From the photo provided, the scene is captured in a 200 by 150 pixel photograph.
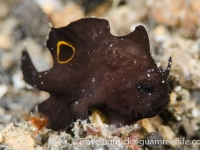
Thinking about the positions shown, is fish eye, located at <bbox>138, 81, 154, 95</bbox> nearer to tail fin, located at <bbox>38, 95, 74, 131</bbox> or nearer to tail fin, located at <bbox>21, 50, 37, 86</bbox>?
tail fin, located at <bbox>38, 95, 74, 131</bbox>

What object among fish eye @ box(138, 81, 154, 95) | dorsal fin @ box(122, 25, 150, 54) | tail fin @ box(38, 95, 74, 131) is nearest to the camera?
fish eye @ box(138, 81, 154, 95)

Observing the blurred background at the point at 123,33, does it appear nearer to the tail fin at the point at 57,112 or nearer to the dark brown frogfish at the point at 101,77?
the tail fin at the point at 57,112

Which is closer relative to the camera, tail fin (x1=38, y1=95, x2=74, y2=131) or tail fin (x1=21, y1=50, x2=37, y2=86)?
tail fin (x1=38, y1=95, x2=74, y2=131)

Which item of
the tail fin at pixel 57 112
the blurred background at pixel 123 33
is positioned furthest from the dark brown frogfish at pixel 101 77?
the blurred background at pixel 123 33

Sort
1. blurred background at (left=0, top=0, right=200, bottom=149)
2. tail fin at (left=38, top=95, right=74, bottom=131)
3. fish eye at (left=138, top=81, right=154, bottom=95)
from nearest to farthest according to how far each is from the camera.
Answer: fish eye at (left=138, top=81, right=154, bottom=95), tail fin at (left=38, top=95, right=74, bottom=131), blurred background at (left=0, top=0, right=200, bottom=149)

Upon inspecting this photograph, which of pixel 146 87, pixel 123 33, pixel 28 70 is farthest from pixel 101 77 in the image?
pixel 123 33

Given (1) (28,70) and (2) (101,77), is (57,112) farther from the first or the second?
(2) (101,77)

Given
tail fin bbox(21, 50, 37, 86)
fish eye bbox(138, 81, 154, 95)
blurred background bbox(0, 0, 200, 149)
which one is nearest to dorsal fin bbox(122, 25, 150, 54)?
fish eye bbox(138, 81, 154, 95)
